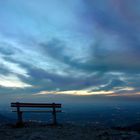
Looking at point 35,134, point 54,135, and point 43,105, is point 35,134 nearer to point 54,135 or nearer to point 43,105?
point 54,135

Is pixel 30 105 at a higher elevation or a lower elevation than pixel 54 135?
higher

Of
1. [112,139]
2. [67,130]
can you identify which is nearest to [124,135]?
[112,139]

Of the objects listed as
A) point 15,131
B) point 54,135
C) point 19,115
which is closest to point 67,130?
point 54,135

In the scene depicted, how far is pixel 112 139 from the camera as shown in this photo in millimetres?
16797

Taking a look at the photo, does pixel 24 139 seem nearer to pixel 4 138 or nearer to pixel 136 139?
pixel 4 138

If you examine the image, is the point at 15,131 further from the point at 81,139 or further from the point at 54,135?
the point at 81,139

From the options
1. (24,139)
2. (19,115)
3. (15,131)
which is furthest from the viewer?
(19,115)

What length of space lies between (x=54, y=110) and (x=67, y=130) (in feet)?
15.1

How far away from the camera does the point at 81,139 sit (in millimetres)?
17172

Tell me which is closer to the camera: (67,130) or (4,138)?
(4,138)

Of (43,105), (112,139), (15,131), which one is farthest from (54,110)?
(112,139)

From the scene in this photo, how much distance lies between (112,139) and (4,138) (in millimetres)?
7043

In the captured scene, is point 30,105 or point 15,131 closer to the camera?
point 15,131

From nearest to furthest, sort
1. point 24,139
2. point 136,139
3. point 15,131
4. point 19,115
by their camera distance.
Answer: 1. point 136,139
2. point 24,139
3. point 15,131
4. point 19,115
